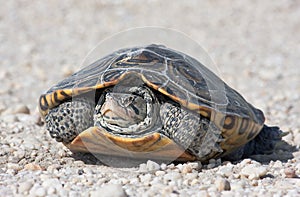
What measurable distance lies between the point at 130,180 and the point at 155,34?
6.37 meters

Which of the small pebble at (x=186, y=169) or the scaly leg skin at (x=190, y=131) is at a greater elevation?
the scaly leg skin at (x=190, y=131)

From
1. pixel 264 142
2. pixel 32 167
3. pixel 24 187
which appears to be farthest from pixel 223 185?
pixel 264 142

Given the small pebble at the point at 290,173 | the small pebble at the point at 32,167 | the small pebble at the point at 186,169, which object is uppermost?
the small pebble at the point at 290,173

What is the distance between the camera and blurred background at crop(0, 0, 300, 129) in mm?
6719

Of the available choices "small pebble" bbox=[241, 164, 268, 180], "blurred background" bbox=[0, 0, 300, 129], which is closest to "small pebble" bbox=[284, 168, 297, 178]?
"small pebble" bbox=[241, 164, 268, 180]

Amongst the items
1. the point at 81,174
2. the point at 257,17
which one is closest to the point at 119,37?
the point at 257,17

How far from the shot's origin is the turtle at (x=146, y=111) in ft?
11.8

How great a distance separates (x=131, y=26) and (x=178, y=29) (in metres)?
0.90

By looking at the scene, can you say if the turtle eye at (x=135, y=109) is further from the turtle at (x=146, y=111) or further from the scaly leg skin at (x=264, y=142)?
the scaly leg skin at (x=264, y=142)

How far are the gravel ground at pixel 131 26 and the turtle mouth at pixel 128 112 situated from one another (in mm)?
267

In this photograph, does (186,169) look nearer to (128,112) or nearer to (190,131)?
Answer: (190,131)

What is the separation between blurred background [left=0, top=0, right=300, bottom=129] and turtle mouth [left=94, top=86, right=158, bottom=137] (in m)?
1.91

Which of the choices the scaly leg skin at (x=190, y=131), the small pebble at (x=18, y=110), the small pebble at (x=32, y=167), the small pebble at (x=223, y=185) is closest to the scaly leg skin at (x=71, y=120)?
the small pebble at (x=32, y=167)

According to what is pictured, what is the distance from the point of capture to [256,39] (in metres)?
9.77
